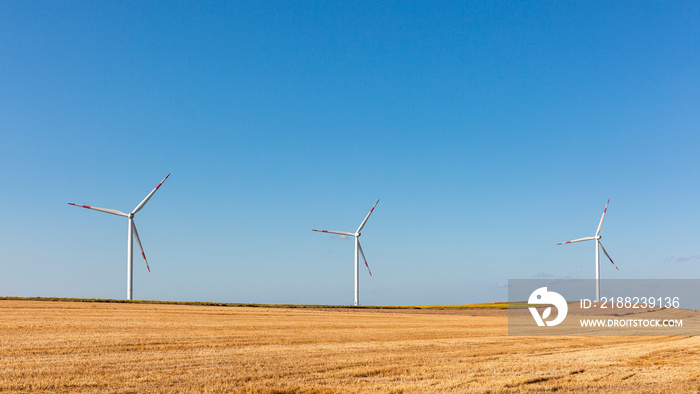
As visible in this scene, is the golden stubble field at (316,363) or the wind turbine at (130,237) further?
the wind turbine at (130,237)

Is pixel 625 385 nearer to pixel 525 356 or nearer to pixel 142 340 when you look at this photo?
pixel 525 356

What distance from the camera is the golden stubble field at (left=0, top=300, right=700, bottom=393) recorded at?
1458 centimetres

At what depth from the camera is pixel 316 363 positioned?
18.7 meters

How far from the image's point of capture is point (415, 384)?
588 inches

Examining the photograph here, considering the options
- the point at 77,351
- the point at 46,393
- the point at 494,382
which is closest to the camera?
the point at 46,393

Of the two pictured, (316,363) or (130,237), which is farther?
(130,237)

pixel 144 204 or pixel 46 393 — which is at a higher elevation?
pixel 144 204

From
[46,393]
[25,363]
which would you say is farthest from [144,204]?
[46,393]

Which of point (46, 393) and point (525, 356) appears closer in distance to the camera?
point (46, 393)

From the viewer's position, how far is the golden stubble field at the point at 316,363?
14578 mm

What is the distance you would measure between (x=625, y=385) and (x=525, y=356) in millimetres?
6696

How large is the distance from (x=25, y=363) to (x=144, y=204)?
60.0 meters

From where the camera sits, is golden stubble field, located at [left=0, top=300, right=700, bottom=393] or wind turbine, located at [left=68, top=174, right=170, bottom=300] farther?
wind turbine, located at [left=68, top=174, right=170, bottom=300]

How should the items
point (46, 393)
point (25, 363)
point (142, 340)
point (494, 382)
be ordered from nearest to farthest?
→ 1. point (46, 393)
2. point (494, 382)
3. point (25, 363)
4. point (142, 340)
